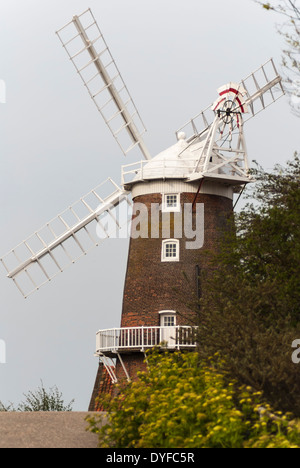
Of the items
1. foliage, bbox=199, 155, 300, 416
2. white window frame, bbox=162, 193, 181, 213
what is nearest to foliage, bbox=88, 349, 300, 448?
foliage, bbox=199, 155, 300, 416

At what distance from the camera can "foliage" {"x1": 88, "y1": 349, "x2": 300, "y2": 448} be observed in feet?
60.4

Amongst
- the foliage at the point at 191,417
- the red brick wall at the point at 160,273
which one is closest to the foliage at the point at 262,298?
the foliage at the point at 191,417

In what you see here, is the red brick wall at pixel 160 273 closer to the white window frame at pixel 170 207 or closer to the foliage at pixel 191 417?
the white window frame at pixel 170 207

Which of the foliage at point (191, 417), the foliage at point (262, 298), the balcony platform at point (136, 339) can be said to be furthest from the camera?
the balcony platform at point (136, 339)

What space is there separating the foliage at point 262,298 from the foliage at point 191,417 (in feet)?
2.35

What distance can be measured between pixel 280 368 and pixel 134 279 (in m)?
16.3

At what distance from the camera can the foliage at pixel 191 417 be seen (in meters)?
18.4

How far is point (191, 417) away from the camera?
19828 millimetres

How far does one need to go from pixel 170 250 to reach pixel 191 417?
17763 millimetres

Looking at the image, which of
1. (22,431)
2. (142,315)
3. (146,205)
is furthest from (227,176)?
(22,431)

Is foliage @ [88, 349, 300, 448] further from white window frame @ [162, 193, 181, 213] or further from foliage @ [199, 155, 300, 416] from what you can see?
white window frame @ [162, 193, 181, 213]

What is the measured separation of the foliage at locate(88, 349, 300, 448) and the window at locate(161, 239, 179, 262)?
13.3 metres

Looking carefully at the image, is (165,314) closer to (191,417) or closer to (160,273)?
(160,273)
